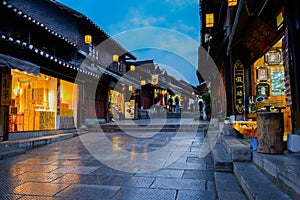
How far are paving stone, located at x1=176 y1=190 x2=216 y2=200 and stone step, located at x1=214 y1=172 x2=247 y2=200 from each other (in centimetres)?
14

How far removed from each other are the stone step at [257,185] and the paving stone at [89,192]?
193 cm

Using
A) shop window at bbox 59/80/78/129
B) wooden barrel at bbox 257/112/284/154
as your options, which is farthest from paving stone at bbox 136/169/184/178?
shop window at bbox 59/80/78/129

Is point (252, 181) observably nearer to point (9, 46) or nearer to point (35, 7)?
point (9, 46)

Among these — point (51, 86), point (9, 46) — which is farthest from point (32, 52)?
point (51, 86)

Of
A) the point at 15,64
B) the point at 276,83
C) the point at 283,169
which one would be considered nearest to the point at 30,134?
the point at 15,64

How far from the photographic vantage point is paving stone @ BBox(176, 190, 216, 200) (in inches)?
129

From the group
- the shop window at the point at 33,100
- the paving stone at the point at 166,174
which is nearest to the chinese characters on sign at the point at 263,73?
the paving stone at the point at 166,174

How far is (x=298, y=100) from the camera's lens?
12.6 ft

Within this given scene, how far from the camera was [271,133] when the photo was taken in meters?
3.78

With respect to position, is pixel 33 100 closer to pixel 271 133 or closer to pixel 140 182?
pixel 140 182

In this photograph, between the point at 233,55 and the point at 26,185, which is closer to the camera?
the point at 26,185

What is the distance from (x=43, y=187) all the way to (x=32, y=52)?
6.96m

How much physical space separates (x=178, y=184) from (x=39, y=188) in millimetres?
2326

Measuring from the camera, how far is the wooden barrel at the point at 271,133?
3693 millimetres
